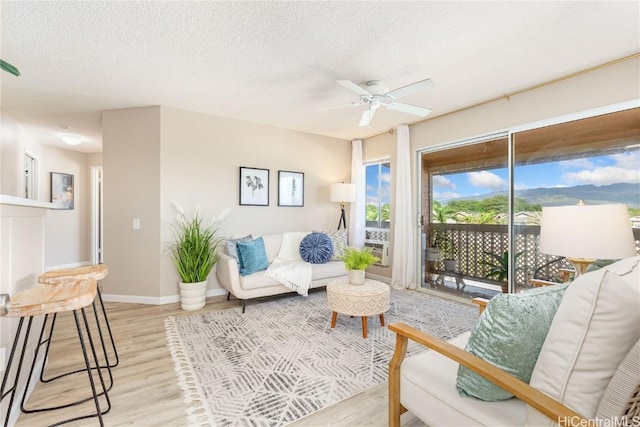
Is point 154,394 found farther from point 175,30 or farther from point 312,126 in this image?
point 312,126

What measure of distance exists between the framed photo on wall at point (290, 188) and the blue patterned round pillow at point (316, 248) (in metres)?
0.87

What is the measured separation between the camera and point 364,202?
5.16 meters

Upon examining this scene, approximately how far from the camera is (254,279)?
11.0 ft

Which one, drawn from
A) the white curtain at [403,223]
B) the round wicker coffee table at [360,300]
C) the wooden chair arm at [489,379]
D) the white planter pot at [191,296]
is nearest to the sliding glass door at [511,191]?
the white curtain at [403,223]

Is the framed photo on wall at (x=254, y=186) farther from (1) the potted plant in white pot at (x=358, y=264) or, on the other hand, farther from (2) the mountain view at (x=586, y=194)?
(2) the mountain view at (x=586, y=194)

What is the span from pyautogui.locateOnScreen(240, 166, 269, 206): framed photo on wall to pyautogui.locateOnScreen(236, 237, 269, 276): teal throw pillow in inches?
36.5

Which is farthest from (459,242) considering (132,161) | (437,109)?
(132,161)

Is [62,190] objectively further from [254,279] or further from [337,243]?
[337,243]

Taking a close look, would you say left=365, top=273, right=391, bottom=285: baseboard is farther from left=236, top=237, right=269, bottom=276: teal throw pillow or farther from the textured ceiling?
the textured ceiling

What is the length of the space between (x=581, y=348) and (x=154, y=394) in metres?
2.17

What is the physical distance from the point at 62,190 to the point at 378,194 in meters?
6.21

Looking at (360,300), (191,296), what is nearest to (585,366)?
(360,300)

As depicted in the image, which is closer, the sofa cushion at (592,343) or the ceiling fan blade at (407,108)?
the sofa cushion at (592,343)

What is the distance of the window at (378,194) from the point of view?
4.98 metres
